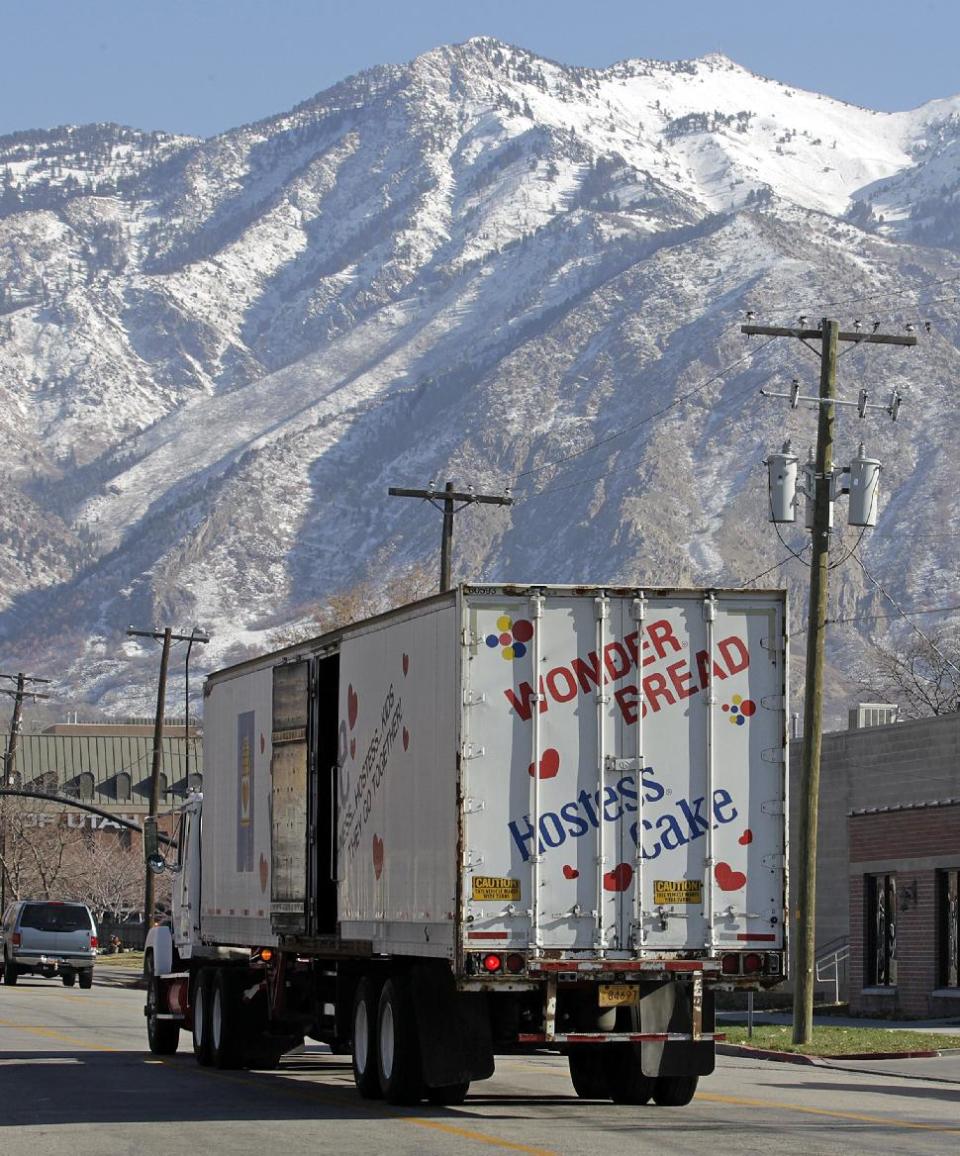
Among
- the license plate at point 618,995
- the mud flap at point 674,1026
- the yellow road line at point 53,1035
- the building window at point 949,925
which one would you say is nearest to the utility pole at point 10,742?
the building window at point 949,925

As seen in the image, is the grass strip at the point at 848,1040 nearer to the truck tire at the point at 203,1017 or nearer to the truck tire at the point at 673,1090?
the truck tire at the point at 203,1017

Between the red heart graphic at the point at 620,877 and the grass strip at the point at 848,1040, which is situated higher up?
the red heart graphic at the point at 620,877

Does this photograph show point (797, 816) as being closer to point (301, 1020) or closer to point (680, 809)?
point (301, 1020)

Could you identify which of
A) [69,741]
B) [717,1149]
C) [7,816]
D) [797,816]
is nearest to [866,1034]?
[797,816]

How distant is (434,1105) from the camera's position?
23.1 metres

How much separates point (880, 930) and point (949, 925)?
10.3 feet

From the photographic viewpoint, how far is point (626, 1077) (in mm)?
23625

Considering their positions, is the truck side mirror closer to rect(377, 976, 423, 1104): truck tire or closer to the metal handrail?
rect(377, 976, 423, 1104): truck tire

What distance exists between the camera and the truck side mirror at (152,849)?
3164cm

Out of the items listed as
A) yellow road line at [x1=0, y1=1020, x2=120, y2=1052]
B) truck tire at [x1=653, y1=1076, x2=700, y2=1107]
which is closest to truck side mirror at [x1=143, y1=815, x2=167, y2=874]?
yellow road line at [x1=0, y1=1020, x2=120, y2=1052]

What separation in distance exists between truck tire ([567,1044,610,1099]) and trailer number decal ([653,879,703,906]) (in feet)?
9.16

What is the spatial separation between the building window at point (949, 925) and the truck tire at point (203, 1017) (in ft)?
64.7

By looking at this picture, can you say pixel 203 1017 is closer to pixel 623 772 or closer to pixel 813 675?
pixel 623 772

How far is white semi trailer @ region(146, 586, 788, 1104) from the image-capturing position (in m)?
21.3
